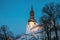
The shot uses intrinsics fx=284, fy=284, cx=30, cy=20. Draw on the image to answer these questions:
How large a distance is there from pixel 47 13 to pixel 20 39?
114020 mm

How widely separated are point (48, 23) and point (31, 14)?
441 feet

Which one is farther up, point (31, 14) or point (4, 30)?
point (31, 14)

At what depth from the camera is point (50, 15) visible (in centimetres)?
5097

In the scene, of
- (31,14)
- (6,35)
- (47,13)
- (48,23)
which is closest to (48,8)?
(47,13)

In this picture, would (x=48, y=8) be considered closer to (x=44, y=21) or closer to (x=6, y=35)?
(x=44, y=21)

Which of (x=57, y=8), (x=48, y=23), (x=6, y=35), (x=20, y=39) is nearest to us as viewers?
(x=57, y=8)

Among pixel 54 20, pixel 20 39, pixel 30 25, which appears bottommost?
pixel 54 20

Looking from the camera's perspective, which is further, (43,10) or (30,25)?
(30,25)

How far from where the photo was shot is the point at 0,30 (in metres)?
64.9

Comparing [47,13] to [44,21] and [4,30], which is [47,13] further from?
[4,30]

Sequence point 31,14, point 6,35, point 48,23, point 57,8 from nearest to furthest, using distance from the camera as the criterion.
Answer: point 57,8
point 48,23
point 6,35
point 31,14

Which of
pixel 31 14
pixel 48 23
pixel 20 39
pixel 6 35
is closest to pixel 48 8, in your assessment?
pixel 48 23

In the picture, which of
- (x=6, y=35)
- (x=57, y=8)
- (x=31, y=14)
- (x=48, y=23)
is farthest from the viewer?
(x=31, y=14)

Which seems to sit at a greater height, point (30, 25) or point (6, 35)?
point (30, 25)
